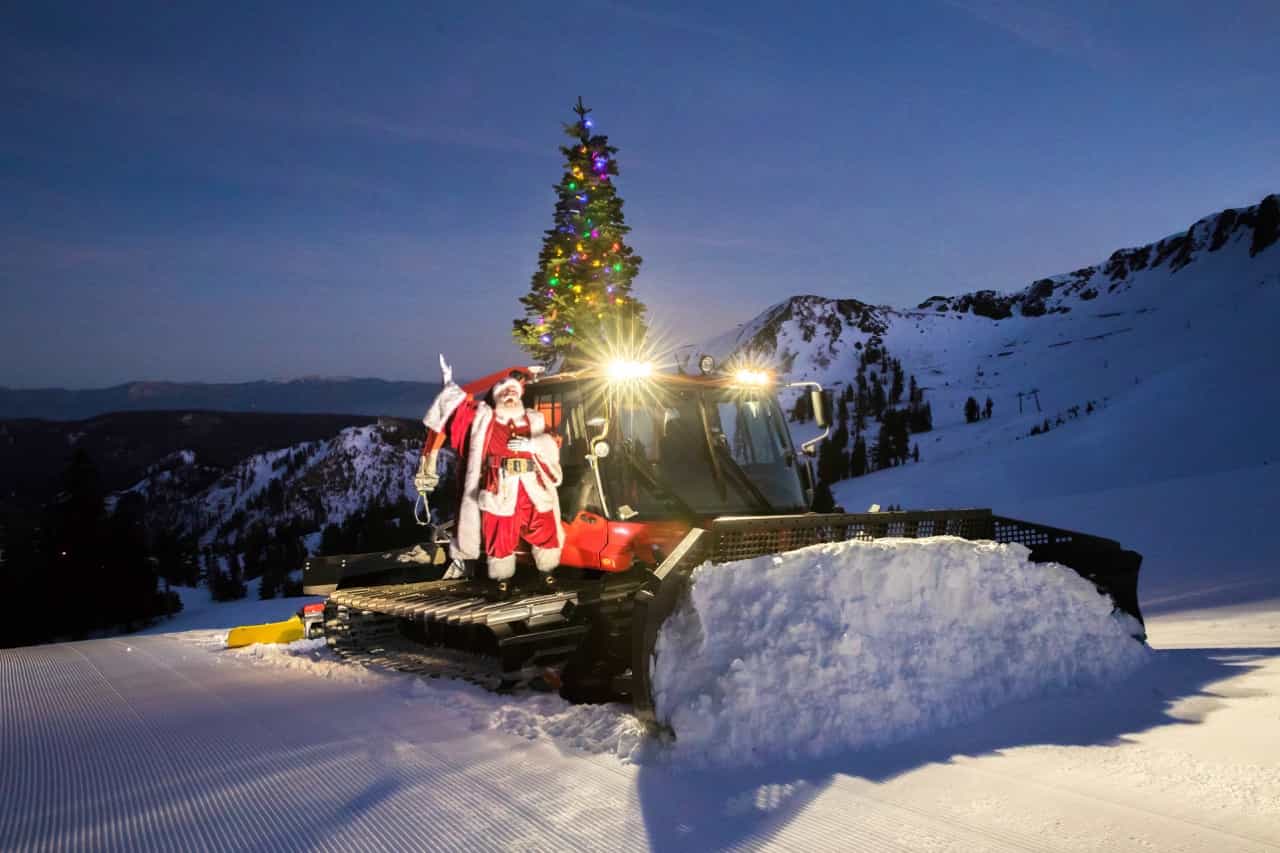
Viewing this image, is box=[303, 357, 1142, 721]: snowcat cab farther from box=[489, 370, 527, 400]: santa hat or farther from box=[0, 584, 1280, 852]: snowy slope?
box=[0, 584, 1280, 852]: snowy slope

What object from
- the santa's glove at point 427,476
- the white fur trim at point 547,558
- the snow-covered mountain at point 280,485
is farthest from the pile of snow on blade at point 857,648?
the snow-covered mountain at point 280,485

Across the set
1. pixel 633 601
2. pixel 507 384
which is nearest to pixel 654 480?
pixel 633 601

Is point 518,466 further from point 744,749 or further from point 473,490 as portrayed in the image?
point 744,749

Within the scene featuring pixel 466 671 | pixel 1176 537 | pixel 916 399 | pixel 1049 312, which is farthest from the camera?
pixel 1049 312

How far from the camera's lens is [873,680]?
412 cm

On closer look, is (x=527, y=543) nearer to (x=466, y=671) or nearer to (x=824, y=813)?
(x=466, y=671)

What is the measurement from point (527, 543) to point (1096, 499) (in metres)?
20.8

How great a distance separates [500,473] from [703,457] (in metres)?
1.63

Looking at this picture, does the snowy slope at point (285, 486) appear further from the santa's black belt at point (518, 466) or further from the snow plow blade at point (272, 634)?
the santa's black belt at point (518, 466)

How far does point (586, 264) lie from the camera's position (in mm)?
16188

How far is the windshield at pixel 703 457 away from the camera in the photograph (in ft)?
19.7

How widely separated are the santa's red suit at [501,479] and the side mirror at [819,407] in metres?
2.13

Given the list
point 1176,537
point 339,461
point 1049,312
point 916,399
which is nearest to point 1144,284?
point 1049,312

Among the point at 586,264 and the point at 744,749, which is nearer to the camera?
the point at 744,749
